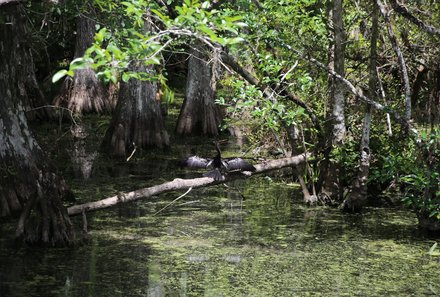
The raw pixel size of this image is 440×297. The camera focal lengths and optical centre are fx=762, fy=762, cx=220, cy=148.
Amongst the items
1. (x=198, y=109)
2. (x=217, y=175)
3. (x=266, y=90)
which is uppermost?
(x=198, y=109)

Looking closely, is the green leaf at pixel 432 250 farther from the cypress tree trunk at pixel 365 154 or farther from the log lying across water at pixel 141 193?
the log lying across water at pixel 141 193

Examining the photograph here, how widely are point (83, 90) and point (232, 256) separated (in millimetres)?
8633

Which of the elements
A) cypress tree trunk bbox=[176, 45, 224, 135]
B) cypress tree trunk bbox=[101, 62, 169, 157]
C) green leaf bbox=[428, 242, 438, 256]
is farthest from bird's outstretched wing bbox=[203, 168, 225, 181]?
cypress tree trunk bbox=[176, 45, 224, 135]

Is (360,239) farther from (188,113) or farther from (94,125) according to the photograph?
(94,125)

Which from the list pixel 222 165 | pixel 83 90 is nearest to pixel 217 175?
pixel 222 165

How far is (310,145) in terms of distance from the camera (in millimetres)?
8008

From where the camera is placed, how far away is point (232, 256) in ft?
19.6

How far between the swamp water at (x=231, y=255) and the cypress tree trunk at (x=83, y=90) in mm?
6202

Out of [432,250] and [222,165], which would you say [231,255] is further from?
[432,250]

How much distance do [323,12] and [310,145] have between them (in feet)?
4.86

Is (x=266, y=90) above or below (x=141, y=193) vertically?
above

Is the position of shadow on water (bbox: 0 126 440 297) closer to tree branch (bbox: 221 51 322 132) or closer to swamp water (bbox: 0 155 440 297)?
swamp water (bbox: 0 155 440 297)

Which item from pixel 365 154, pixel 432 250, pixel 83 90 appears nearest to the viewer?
pixel 432 250

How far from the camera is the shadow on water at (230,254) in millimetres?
5188
